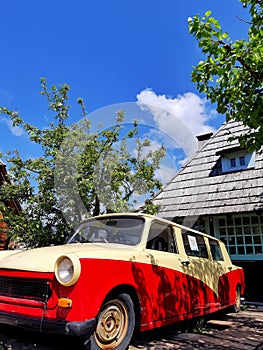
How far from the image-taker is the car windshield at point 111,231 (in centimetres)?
423

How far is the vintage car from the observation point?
2.92 metres

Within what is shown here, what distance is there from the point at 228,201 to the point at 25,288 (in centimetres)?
701

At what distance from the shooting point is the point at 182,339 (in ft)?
14.2

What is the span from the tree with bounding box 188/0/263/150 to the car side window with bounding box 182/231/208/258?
1.79 metres

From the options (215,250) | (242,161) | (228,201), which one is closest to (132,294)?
(215,250)

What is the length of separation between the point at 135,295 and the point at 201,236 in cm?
248

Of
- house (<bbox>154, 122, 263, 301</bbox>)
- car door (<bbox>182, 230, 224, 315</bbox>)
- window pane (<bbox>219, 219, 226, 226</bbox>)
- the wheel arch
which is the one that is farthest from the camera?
window pane (<bbox>219, 219, 226, 226</bbox>)

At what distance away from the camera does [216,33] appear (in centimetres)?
397

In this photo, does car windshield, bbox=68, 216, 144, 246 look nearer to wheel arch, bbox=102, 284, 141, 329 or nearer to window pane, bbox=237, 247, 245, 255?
wheel arch, bbox=102, 284, 141, 329

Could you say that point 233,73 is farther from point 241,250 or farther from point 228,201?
point 241,250

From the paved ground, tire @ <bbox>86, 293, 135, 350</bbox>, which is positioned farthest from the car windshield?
the paved ground

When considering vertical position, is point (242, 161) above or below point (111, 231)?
above

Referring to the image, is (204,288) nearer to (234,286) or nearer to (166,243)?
(166,243)

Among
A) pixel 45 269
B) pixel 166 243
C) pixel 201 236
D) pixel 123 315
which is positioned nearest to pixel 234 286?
pixel 201 236
